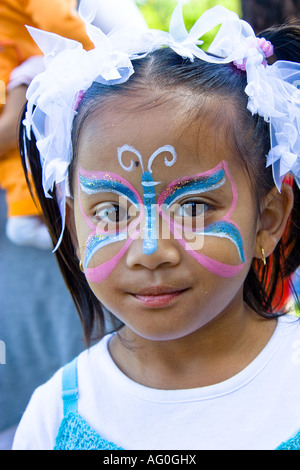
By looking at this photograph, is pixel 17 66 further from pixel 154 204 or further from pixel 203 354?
pixel 203 354

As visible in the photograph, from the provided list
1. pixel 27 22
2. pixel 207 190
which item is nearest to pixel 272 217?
pixel 207 190

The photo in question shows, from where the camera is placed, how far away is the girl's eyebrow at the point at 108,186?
1.52m

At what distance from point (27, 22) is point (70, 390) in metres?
1.62

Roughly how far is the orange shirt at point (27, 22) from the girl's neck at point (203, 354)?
1.38 metres

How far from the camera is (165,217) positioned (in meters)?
1.50

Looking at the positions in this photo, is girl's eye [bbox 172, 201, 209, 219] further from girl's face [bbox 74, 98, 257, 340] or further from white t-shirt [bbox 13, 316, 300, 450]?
white t-shirt [bbox 13, 316, 300, 450]

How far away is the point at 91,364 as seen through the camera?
1.89m

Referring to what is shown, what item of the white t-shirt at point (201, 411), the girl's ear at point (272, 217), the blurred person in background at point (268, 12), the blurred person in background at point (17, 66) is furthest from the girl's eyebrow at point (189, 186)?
the blurred person in background at point (268, 12)

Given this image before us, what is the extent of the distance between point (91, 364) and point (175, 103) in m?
0.87

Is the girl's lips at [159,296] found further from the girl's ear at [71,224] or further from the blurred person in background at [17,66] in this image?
the blurred person in background at [17,66]

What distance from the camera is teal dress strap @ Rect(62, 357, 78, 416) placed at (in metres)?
1.81

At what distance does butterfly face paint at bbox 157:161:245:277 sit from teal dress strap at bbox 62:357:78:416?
0.64 m

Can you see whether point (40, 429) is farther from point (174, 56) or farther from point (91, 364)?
point (174, 56)

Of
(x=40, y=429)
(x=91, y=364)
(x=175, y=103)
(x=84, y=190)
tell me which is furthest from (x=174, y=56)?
(x=40, y=429)
